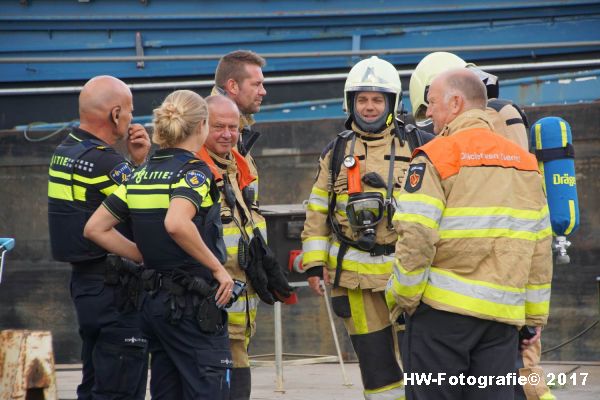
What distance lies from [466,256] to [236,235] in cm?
168

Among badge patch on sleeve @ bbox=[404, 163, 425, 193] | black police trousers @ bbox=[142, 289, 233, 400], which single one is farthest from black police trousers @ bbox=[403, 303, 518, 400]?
black police trousers @ bbox=[142, 289, 233, 400]

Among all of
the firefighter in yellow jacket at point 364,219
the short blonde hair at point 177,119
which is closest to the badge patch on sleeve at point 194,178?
the short blonde hair at point 177,119

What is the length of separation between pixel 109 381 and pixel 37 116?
826cm

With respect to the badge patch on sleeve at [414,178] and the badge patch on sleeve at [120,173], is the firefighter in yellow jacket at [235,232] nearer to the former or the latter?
the badge patch on sleeve at [120,173]

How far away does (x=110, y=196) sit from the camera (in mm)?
5004

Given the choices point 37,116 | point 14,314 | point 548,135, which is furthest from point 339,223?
point 37,116

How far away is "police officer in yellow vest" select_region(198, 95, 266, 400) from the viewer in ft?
19.0

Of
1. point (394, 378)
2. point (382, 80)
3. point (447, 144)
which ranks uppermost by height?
point (382, 80)

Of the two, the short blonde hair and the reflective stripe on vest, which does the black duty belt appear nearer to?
the short blonde hair

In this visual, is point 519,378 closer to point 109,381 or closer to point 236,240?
point 236,240

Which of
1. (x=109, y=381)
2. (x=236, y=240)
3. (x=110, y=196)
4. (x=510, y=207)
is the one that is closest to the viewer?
(x=510, y=207)

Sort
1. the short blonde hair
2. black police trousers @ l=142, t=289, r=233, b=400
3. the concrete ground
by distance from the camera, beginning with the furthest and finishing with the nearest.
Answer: the concrete ground < the short blonde hair < black police trousers @ l=142, t=289, r=233, b=400

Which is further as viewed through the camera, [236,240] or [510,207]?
[236,240]

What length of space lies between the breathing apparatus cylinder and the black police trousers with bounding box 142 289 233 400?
234 cm
